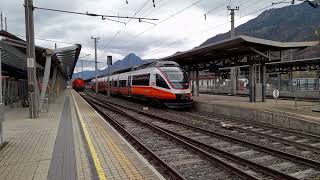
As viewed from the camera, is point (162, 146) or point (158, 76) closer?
point (162, 146)

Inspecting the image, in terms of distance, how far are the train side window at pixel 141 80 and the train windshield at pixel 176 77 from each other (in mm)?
2237

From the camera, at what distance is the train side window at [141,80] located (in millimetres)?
24047

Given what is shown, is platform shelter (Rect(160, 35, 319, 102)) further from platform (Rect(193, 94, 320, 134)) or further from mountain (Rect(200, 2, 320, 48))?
mountain (Rect(200, 2, 320, 48))

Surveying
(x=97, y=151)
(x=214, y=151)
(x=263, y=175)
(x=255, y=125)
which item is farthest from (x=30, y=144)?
(x=255, y=125)

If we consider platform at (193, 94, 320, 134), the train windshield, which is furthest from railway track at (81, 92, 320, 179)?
the train windshield

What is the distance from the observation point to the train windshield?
21484mm

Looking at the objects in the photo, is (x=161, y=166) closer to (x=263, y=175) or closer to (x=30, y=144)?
(x=263, y=175)

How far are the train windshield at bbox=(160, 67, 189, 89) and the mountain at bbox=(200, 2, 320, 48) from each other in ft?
432

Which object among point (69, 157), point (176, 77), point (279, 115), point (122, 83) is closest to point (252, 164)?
point (69, 157)

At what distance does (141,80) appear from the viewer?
25.8 m

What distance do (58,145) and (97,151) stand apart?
1372 millimetres

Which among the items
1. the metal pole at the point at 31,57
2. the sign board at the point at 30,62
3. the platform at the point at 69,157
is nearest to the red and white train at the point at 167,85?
the metal pole at the point at 31,57

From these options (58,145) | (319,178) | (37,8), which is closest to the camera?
(319,178)

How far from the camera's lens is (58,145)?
31.3ft
